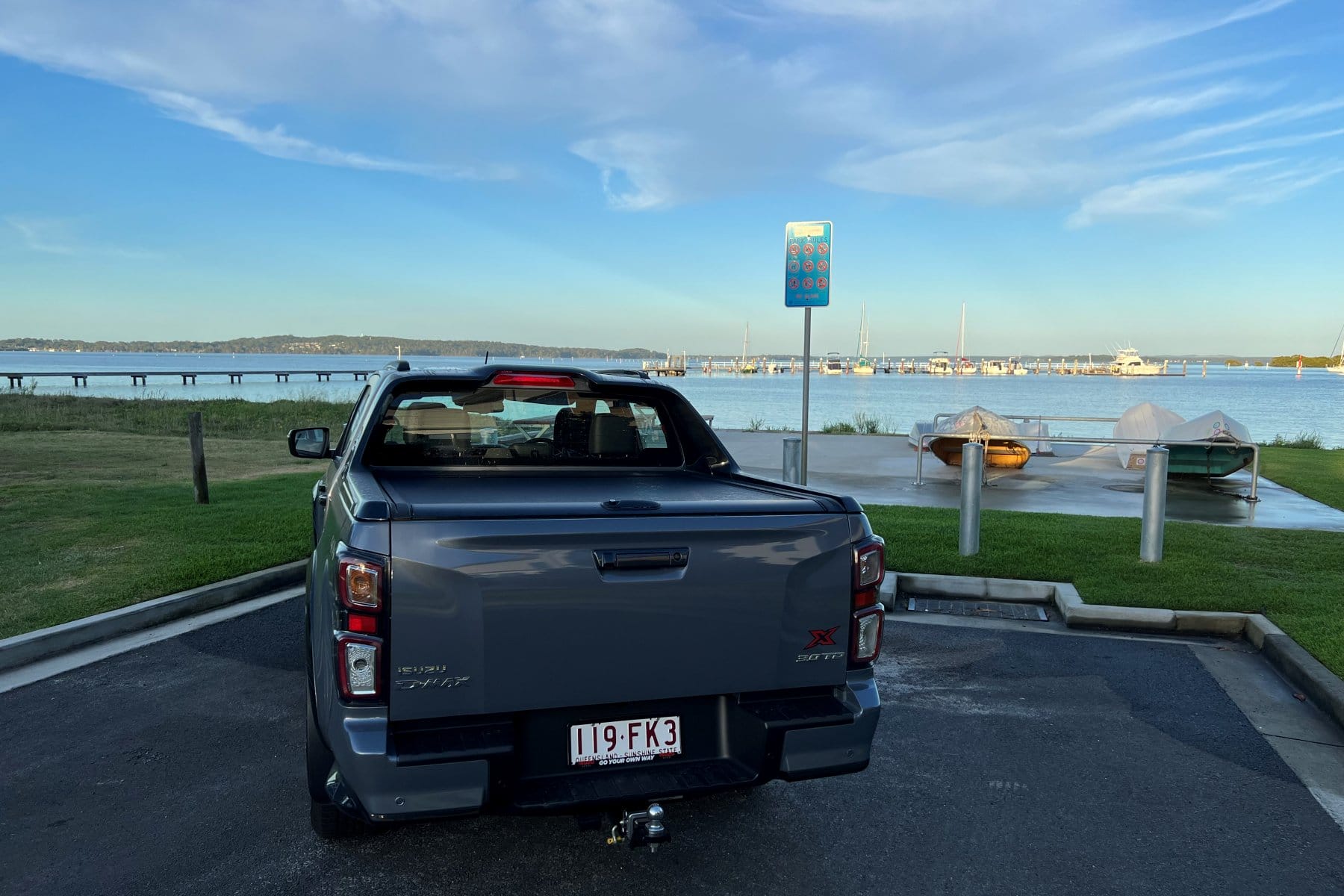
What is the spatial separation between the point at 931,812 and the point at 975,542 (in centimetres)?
501

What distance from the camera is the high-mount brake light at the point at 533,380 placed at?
13.9 feet

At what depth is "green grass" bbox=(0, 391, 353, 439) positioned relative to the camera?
26.5m

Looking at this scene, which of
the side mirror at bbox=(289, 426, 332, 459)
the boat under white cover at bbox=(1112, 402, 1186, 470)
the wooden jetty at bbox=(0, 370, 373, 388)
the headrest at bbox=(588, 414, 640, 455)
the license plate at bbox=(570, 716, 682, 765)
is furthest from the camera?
the wooden jetty at bbox=(0, 370, 373, 388)

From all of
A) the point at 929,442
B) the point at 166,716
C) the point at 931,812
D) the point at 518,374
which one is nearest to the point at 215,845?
the point at 166,716

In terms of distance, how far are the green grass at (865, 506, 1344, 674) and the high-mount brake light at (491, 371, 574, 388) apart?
4.66 meters

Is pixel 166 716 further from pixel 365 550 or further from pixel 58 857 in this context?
pixel 365 550

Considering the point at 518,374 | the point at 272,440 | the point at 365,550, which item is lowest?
the point at 272,440

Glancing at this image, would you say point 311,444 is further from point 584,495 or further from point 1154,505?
point 1154,505

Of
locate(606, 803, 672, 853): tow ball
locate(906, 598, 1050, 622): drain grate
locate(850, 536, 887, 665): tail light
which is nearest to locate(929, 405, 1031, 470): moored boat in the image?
locate(906, 598, 1050, 622): drain grate

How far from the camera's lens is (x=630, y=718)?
116 inches

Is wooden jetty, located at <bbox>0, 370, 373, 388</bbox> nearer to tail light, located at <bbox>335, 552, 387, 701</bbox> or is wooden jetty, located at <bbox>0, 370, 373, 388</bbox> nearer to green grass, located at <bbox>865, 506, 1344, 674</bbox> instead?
green grass, located at <bbox>865, 506, 1344, 674</bbox>

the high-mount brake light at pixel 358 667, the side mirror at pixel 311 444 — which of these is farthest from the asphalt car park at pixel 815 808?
the side mirror at pixel 311 444

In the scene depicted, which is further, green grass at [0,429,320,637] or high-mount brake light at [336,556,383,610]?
green grass at [0,429,320,637]

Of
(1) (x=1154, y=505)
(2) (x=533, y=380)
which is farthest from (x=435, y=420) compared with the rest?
(1) (x=1154, y=505)
